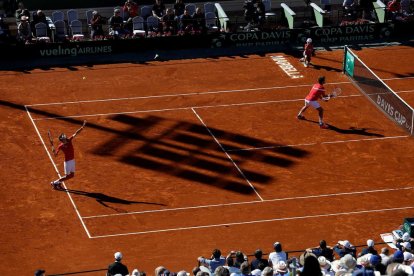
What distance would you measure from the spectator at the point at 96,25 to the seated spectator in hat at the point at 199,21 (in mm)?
4410

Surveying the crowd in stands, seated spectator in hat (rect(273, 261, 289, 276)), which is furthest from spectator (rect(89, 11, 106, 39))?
seated spectator in hat (rect(273, 261, 289, 276))

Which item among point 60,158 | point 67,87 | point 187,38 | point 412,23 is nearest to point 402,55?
point 412,23

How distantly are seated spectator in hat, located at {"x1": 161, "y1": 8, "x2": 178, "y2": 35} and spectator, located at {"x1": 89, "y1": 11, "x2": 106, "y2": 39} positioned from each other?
2.92 metres

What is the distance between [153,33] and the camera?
4812 cm

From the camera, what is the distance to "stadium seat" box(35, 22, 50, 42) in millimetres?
46691

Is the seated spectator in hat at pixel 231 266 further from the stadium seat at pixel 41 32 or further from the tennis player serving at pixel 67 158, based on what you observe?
the stadium seat at pixel 41 32

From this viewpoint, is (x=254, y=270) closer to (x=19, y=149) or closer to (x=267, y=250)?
(x=267, y=250)

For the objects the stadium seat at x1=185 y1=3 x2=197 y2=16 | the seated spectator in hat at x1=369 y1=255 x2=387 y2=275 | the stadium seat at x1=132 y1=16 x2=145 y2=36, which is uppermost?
the stadium seat at x1=185 y1=3 x2=197 y2=16

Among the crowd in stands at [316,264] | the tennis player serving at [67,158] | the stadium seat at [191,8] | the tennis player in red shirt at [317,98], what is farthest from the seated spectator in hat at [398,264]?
the stadium seat at [191,8]

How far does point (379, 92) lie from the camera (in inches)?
1587

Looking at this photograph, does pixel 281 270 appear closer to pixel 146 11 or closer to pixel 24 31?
pixel 24 31

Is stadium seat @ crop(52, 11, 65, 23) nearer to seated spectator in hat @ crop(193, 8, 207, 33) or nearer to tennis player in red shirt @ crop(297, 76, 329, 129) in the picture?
seated spectator in hat @ crop(193, 8, 207, 33)

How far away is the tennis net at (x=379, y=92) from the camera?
125ft

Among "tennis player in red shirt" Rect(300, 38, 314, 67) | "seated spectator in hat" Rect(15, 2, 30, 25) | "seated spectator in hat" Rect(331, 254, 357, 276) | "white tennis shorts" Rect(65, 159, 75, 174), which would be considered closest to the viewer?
"seated spectator in hat" Rect(331, 254, 357, 276)
